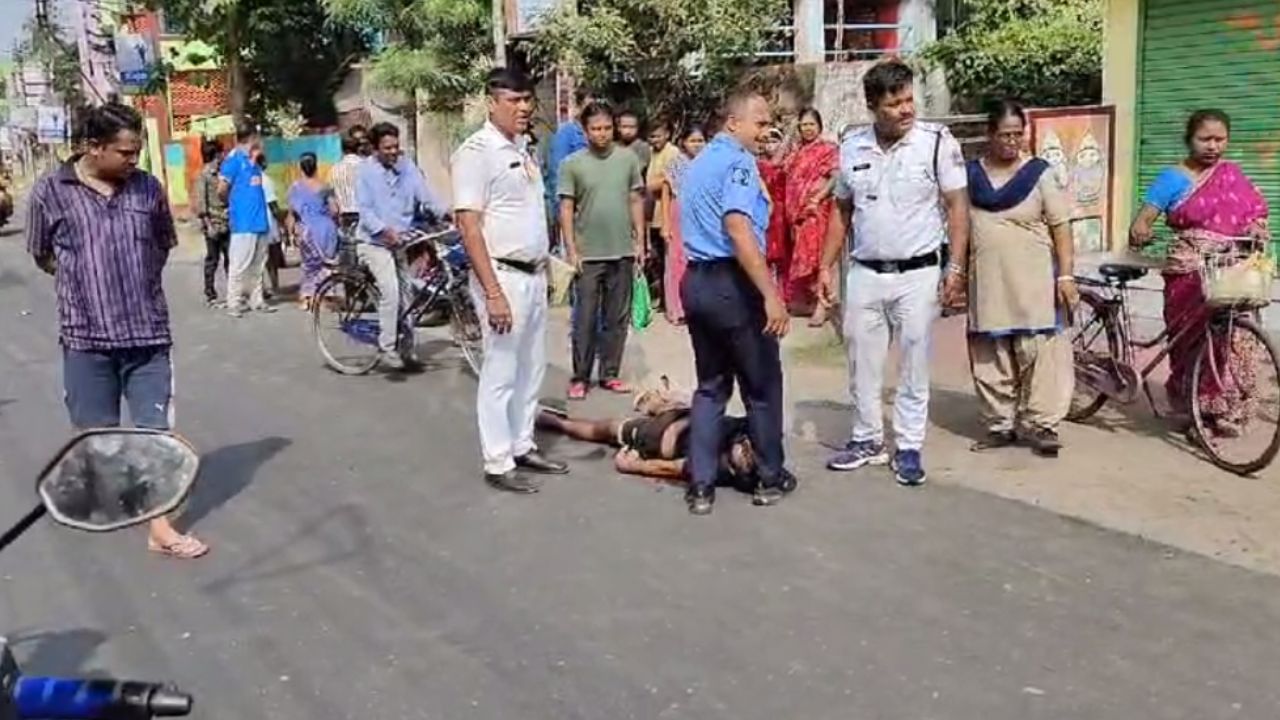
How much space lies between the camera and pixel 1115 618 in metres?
4.64

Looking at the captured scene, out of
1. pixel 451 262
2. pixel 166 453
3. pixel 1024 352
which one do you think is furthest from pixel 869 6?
pixel 166 453

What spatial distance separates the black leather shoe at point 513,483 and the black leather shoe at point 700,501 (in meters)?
0.81

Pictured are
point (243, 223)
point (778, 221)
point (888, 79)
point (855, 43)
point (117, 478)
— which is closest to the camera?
point (117, 478)

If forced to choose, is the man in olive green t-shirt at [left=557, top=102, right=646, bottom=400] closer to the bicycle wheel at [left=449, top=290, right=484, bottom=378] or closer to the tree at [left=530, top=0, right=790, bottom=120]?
the bicycle wheel at [left=449, top=290, right=484, bottom=378]

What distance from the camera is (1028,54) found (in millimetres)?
18078

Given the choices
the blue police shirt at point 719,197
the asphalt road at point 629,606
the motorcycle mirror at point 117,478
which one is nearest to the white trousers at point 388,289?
the asphalt road at point 629,606

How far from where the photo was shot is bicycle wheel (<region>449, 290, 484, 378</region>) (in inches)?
371

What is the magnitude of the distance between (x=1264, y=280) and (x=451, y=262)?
5.36 m

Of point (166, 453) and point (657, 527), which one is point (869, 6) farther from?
point (166, 453)

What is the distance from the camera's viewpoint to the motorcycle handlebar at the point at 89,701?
2082 mm

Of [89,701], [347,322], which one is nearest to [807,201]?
[347,322]

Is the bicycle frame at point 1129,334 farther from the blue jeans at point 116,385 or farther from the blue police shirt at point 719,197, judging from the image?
the blue jeans at point 116,385

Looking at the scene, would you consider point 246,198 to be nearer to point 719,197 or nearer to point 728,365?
point 728,365

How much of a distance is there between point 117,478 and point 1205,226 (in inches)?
216
